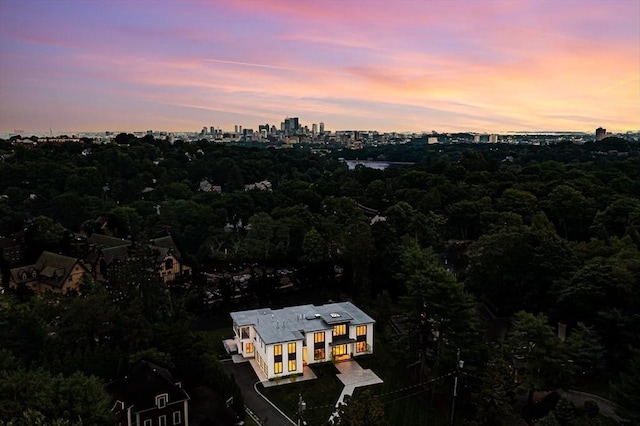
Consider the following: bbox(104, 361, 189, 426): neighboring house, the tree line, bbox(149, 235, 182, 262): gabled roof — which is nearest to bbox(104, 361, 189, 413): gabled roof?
bbox(104, 361, 189, 426): neighboring house

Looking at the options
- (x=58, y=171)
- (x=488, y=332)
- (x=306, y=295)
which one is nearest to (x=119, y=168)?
(x=58, y=171)

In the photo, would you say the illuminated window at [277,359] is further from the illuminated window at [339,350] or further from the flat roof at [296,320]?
the illuminated window at [339,350]

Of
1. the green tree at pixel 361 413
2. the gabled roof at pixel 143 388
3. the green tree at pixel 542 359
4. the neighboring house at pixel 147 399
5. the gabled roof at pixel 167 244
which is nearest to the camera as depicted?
the green tree at pixel 361 413

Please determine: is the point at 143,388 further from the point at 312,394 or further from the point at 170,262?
the point at 170,262

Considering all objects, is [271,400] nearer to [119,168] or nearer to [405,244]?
[405,244]

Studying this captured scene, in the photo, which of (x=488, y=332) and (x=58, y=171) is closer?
(x=488, y=332)

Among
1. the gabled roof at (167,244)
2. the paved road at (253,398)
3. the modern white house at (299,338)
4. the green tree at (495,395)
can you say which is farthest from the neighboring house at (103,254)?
the green tree at (495,395)

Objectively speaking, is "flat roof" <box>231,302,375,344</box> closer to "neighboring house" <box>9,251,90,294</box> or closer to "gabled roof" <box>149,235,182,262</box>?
"gabled roof" <box>149,235,182,262</box>
